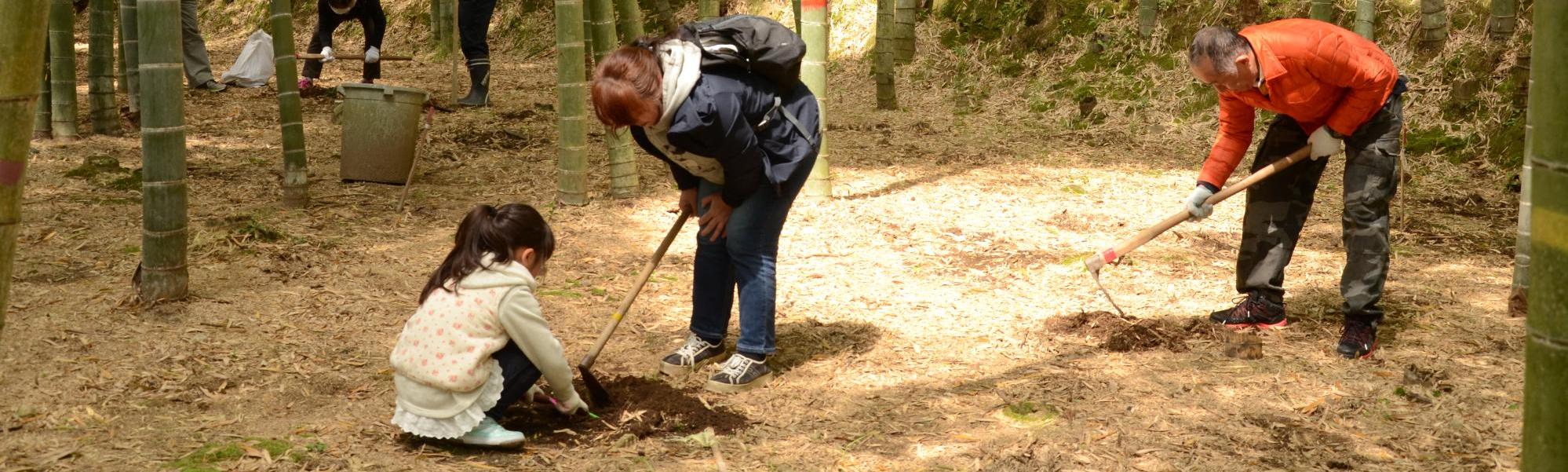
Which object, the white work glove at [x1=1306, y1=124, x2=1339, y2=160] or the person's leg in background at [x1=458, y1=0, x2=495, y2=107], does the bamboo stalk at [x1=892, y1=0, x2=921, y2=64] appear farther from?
the white work glove at [x1=1306, y1=124, x2=1339, y2=160]

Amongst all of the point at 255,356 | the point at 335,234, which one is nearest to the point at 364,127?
the point at 335,234

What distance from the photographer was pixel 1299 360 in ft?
13.8

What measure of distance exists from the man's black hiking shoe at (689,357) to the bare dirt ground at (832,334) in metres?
0.07

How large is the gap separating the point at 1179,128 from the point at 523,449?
640cm

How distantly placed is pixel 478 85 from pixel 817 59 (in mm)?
3874

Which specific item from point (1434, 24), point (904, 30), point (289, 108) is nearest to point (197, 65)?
point (289, 108)

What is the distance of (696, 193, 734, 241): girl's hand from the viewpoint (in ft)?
12.1

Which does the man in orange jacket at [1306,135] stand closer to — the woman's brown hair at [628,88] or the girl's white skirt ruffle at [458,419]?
the woman's brown hair at [628,88]

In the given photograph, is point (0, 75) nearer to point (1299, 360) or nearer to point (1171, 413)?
point (1171, 413)

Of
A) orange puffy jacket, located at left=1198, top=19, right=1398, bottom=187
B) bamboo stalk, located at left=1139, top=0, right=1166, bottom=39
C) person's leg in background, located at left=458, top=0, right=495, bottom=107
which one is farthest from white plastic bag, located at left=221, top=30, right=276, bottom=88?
orange puffy jacket, located at left=1198, top=19, right=1398, bottom=187

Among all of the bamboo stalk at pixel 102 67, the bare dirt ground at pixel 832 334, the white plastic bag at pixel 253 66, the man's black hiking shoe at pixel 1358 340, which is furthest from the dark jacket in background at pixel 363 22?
the man's black hiking shoe at pixel 1358 340

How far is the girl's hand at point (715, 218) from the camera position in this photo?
12.1ft

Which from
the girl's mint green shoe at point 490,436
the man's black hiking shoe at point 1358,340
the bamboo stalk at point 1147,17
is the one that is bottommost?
the girl's mint green shoe at point 490,436

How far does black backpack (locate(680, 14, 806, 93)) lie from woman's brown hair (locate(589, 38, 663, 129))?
23cm
